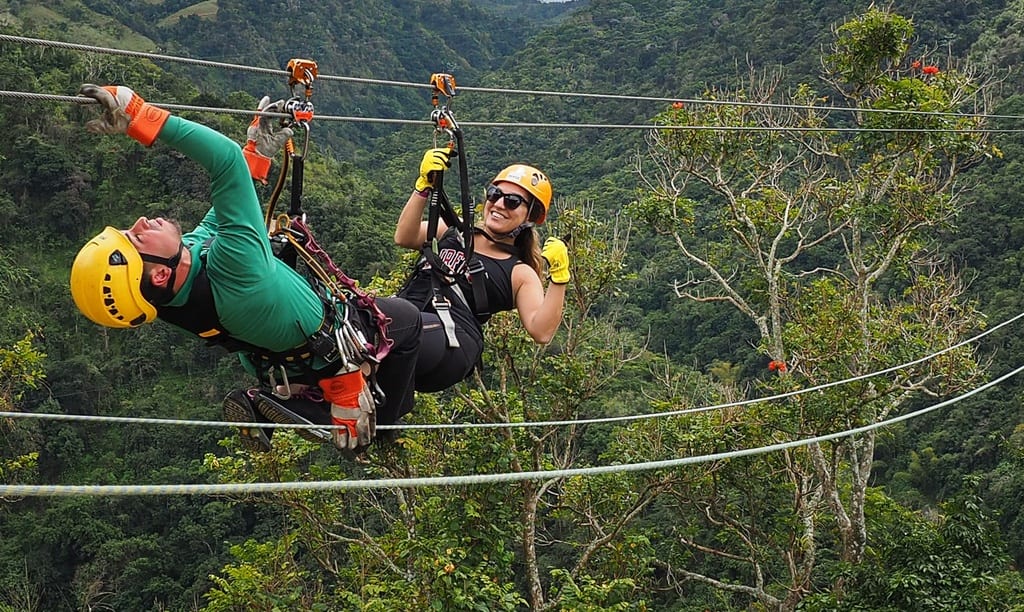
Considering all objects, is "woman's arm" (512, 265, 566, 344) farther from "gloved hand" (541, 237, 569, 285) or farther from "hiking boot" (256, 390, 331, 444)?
"hiking boot" (256, 390, 331, 444)

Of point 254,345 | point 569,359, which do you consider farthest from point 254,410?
point 569,359

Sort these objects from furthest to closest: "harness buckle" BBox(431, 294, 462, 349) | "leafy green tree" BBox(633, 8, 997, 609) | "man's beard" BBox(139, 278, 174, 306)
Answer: "leafy green tree" BBox(633, 8, 997, 609) → "harness buckle" BBox(431, 294, 462, 349) → "man's beard" BBox(139, 278, 174, 306)

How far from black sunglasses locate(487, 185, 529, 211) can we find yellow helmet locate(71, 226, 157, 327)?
52.7 inches

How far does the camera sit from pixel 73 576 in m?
22.6

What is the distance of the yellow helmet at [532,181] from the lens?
3.48 meters

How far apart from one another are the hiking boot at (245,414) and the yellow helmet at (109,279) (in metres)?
0.60

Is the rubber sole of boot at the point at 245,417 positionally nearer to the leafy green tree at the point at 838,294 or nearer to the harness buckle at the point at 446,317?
the harness buckle at the point at 446,317

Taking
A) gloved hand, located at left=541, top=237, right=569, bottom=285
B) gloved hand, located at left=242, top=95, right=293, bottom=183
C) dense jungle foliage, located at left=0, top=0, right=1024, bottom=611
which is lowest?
dense jungle foliage, located at left=0, top=0, right=1024, bottom=611

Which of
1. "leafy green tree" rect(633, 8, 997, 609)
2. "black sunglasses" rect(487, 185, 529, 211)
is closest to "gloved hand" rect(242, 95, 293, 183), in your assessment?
"black sunglasses" rect(487, 185, 529, 211)

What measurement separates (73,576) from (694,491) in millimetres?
17573

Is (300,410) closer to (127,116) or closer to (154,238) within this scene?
(154,238)

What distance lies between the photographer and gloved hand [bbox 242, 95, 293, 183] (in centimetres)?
291

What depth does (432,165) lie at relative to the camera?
3312mm

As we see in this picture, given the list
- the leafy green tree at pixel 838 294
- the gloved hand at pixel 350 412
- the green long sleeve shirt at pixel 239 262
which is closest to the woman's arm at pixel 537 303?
the gloved hand at pixel 350 412
